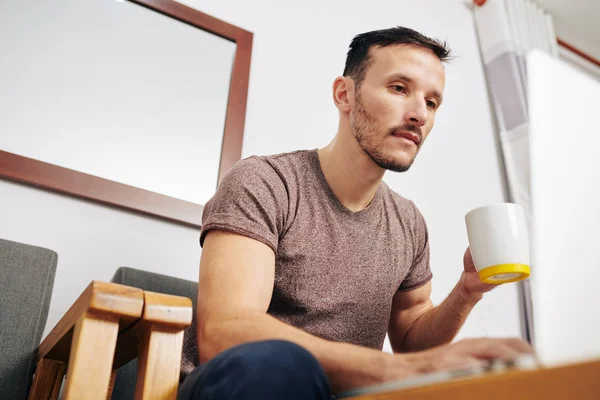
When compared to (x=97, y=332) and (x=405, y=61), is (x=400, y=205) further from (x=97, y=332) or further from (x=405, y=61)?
(x=97, y=332)

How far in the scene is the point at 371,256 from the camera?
110 cm

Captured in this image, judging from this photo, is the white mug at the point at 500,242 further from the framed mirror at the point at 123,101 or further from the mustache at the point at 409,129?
the framed mirror at the point at 123,101

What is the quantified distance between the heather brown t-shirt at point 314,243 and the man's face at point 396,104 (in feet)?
0.38

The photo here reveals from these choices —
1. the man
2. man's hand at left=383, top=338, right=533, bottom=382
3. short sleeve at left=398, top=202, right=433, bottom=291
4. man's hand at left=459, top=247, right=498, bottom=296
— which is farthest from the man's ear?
man's hand at left=383, top=338, right=533, bottom=382

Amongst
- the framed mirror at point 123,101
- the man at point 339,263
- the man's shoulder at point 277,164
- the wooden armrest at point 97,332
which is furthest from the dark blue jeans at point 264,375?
the framed mirror at point 123,101

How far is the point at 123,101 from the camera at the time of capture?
54.6 inches

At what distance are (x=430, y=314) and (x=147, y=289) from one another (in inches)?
23.0

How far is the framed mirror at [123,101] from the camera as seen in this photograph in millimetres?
1258

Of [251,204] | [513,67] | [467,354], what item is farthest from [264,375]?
[513,67]

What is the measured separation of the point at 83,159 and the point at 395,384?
107 cm

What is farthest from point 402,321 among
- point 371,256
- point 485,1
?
point 485,1

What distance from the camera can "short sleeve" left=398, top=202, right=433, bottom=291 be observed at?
1.23 m

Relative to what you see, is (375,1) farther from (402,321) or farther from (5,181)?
(5,181)

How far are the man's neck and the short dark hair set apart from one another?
183mm
